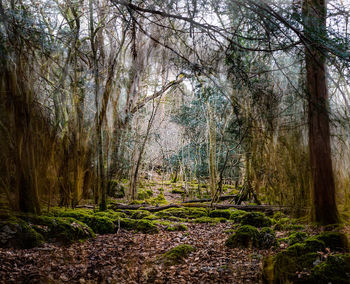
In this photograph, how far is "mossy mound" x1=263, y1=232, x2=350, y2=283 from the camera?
2496 millimetres

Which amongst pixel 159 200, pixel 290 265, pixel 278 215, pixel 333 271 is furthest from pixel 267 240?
pixel 159 200

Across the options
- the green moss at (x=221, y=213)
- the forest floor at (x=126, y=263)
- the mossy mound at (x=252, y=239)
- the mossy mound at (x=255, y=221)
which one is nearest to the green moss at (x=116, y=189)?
the green moss at (x=221, y=213)

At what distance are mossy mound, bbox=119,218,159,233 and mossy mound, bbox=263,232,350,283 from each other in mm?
2837

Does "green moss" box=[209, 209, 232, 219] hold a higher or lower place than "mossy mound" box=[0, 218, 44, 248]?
lower

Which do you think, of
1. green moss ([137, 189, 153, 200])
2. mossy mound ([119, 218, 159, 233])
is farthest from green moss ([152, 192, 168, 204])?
mossy mound ([119, 218, 159, 233])

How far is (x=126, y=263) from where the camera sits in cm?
348

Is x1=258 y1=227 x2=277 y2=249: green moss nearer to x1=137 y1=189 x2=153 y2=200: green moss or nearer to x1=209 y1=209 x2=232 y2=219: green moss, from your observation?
x1=209 y1=209 x2=232 y2=219: green moss

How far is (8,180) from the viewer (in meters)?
4.15

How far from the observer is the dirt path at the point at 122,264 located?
281cm

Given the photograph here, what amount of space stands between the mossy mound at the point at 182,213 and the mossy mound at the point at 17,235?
3710mm

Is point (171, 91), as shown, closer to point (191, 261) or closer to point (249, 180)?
point (249, 180)

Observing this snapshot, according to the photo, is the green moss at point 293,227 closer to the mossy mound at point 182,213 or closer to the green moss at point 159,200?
the mossy mound at point 182,213

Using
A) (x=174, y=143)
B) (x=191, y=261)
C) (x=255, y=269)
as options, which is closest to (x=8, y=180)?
(x=191, y=261)

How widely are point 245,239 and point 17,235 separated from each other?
3.23 metres
